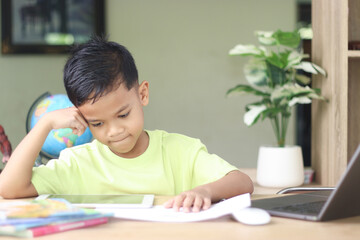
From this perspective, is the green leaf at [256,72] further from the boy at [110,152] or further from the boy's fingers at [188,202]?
the boy's fingers at [188,202]

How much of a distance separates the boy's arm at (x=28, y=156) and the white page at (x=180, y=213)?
13.2 inches

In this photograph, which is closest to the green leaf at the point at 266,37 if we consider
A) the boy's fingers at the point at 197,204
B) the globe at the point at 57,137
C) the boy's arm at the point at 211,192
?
the globe at the point at 57,137

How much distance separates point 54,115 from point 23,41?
2337mm

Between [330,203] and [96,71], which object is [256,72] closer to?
[96,71]

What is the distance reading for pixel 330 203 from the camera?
31.1 inches

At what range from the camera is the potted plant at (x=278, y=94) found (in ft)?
6.48

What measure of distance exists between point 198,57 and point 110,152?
242 centimetres

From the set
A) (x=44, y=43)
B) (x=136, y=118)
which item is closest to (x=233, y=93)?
(x=136, y=118)

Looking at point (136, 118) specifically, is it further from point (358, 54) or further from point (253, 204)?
point (358, 54)

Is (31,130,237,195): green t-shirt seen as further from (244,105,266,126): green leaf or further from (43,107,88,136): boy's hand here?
(244,105,266,126): green leaf

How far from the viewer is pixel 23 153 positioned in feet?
3.91

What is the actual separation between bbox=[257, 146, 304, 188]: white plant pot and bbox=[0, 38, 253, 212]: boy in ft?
2.33

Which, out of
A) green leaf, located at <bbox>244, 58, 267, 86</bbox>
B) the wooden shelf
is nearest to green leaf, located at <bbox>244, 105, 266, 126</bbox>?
green leaf, located at <bbox>244, 58, 267, 86</bbox>

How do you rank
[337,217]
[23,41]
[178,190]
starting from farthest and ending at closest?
[23,41], [178,190], [337,217]
